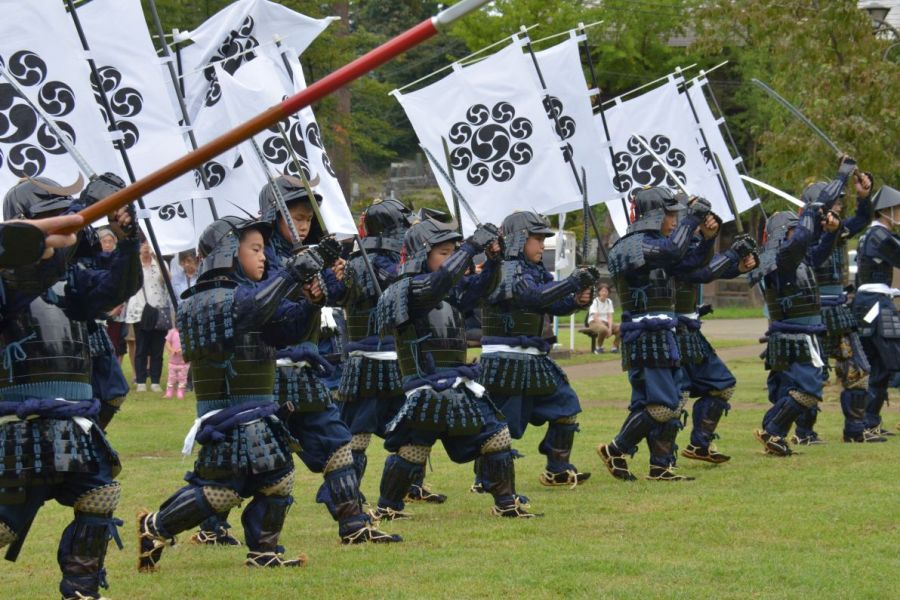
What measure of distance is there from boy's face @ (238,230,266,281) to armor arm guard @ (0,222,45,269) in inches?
89.6

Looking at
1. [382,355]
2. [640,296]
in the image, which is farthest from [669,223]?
[382,355]

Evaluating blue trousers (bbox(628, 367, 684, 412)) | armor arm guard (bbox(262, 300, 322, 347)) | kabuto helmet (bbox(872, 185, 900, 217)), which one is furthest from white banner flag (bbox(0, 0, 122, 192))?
kabuto helmet (bbox(872, 185, 900, 217))

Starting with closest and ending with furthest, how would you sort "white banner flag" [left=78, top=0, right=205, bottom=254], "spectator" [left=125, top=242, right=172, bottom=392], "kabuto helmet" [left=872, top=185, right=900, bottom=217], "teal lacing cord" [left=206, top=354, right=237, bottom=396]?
"teal lacing cord" [left=206, top=354, right=237, bottom=396]
"white banner flag" [left=78, top=0, right=205, bottom=254]
"kabuto helmet" [left=872, top=185, right=900, bottom=217]
"spectator" [left=125, top=242, right=172, bottom=392]

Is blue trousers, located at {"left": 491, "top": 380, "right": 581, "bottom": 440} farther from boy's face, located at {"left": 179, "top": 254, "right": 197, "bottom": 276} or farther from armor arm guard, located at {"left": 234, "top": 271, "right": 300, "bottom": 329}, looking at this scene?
boy's face, located at {"left": 179, "top": 254, "right": 197, "bottom": 276}

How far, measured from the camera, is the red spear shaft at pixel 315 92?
12.7 feet

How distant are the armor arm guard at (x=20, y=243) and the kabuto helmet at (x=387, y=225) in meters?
5.12

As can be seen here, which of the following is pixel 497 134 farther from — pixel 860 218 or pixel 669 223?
pixel 860 218

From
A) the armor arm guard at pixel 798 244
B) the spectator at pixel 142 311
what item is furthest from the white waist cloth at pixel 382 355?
the spectator at pixel 142 311

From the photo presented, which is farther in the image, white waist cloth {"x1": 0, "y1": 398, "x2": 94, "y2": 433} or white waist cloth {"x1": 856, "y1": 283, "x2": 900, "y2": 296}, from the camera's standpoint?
white waist cloth {"x1": 856, "y1": 283, "x2": 900, "y2": 296}

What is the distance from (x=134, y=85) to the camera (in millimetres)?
9828

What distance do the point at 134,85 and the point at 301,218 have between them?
2.35m

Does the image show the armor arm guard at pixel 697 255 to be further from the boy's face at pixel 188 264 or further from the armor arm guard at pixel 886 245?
the boy's face at pixel 188 264

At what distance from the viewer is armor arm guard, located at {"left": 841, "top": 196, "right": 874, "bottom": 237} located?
477 inches

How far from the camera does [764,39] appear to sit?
17.0 meters
